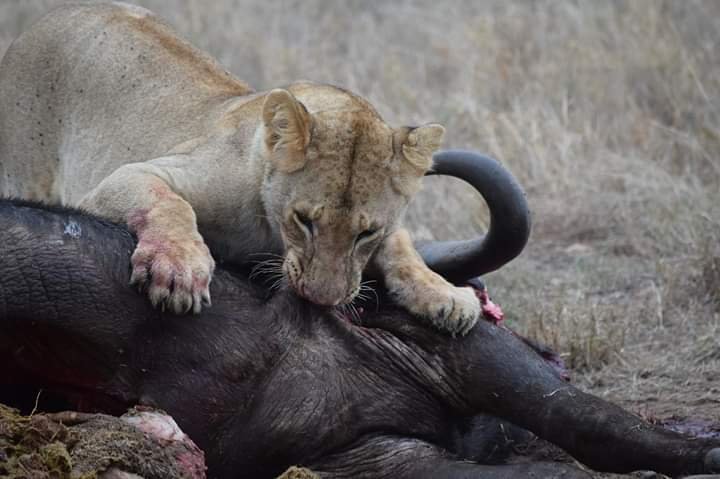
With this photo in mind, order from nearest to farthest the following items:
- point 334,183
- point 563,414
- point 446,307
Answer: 1. point 563,414
2. point 446,307
3. point 334,183

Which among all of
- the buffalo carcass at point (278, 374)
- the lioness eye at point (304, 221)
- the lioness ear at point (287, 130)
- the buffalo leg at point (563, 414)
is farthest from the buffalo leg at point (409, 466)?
the lioness ear at point (287, 130)

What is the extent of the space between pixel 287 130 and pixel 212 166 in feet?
1.08

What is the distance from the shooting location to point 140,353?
135 inches

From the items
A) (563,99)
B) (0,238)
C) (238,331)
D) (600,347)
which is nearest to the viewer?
(0,238)

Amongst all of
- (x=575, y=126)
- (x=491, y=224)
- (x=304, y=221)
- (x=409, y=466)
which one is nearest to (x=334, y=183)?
(x=304, y=221)

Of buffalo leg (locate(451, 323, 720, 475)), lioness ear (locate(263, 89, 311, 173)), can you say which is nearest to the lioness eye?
lioness ear (locate(263, 89, 311, 173))

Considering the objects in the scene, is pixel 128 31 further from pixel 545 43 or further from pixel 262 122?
pixel 545 43

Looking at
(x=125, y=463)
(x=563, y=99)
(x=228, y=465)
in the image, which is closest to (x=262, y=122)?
(x=228, y=465)

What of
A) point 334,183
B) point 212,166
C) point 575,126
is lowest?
point 575,126

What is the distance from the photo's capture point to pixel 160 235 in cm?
356

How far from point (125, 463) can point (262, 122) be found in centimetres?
165

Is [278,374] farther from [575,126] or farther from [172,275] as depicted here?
[575,126]

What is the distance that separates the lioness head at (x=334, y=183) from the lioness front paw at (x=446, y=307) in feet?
0.61

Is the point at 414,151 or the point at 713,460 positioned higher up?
the point at 414,151
